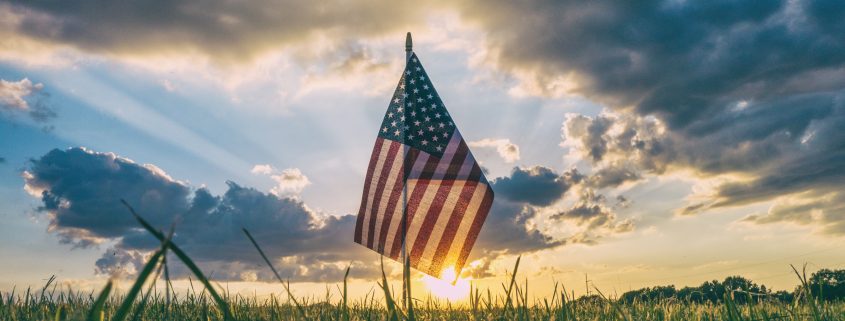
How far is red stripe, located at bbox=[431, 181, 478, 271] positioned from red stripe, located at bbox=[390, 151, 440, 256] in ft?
2.33

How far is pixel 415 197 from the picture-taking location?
12297 mm

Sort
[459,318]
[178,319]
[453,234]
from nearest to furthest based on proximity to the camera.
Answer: [178,319] < [459,318] < [453,234]

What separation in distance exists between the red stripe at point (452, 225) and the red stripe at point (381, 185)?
1.34 meters

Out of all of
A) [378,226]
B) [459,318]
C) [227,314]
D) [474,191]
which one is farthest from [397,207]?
[227,314]

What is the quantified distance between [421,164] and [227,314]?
10.4 metres

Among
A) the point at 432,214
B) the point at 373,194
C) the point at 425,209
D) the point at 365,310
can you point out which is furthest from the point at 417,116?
the point at 365,310

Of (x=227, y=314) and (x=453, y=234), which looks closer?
(x=227, y=314)

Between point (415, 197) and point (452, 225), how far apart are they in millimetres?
918

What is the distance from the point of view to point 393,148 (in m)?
12.6

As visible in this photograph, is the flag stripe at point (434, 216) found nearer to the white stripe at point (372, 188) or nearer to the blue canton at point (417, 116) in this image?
the blue canton at point (417, 116)

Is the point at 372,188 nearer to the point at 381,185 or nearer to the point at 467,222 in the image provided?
the point at 381,185

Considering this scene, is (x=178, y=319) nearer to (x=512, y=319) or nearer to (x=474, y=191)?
(x=512, y=319)

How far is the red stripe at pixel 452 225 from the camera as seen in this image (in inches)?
477

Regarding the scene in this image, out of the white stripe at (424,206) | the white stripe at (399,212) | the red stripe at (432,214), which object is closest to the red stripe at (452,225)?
the red stripe at (432,214)
